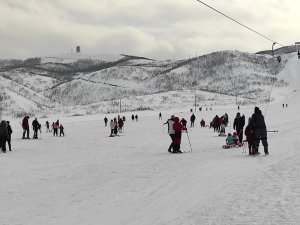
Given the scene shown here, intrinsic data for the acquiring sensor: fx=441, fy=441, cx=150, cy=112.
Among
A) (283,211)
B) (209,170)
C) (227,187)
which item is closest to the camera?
(283,211)

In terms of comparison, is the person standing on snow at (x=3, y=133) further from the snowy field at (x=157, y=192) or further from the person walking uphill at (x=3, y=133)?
the snowy field at (x=157, y=192)

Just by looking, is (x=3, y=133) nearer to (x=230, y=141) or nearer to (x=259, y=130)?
(x=230, y=141)

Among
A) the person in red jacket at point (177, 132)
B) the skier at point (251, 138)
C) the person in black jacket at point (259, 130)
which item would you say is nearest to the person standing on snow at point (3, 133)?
the person in red jacket at point (177, 132)

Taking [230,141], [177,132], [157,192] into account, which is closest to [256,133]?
[177,132]

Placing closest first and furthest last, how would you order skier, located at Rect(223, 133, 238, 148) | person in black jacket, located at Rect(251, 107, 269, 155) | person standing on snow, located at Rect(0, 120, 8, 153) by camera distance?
1. person in black jacket, located at Rect(251, 107, 269, 155)
2. skier, located at Rect(223, 133, 238, 148)
3. person standing on snow, located at Rect(0, 120, 8, 153)

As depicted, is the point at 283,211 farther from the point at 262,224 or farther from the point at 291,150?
the point at 291,150

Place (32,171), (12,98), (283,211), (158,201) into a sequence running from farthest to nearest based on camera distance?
(12,98)
(32,171)
(158,201)
(283,211)

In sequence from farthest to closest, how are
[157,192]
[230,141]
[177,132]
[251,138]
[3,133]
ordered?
[3,133], [230,141], [177,132], [251,138], [157,192]

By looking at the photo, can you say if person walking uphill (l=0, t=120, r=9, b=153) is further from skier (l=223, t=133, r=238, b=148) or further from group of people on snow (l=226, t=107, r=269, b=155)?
group of people on snow (l=226, t=107, r=269, b=155)

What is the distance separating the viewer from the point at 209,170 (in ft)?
38.6

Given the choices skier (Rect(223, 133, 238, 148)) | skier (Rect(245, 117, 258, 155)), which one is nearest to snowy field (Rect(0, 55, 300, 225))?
skier (Rect(245, 117, 258, 155))

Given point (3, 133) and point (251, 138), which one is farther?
point (3, 133)

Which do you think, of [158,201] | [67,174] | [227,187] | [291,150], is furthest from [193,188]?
[291,150]

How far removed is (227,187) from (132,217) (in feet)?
9.23
